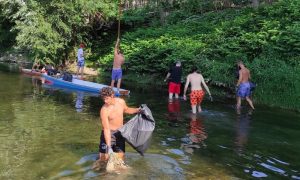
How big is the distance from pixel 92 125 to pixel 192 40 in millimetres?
13100

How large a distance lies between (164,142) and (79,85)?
10.1m

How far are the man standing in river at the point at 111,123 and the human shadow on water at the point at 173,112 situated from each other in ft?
16.8

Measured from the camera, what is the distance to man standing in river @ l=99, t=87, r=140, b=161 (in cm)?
826

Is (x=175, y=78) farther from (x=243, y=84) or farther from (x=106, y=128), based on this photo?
(x=106, y=128)

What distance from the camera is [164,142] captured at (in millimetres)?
11555

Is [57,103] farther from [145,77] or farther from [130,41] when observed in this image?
[130,41]

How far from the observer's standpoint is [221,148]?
1111cm

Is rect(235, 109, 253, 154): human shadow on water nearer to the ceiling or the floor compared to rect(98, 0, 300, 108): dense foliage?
nearer to the floor

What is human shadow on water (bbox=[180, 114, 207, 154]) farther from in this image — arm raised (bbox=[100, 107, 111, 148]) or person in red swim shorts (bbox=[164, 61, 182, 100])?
person in red swim shorts (bbox=[164, 61, 182, 100])

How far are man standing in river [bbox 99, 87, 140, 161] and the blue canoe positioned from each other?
1054 centimetres

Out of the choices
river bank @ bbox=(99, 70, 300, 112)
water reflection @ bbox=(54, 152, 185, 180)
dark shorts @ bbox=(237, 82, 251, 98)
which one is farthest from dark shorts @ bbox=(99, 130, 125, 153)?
river bank @ bbox=(99, 70, 300, 112)

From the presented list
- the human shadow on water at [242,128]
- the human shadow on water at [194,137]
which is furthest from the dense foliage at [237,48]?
the human shadow on water at [194,137]

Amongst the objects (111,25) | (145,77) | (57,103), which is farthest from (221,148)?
(111,25)

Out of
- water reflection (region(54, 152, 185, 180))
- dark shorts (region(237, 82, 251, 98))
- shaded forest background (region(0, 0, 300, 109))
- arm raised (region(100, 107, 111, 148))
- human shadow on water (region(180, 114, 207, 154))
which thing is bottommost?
water reflection (region(54, 152, 185, 180))
